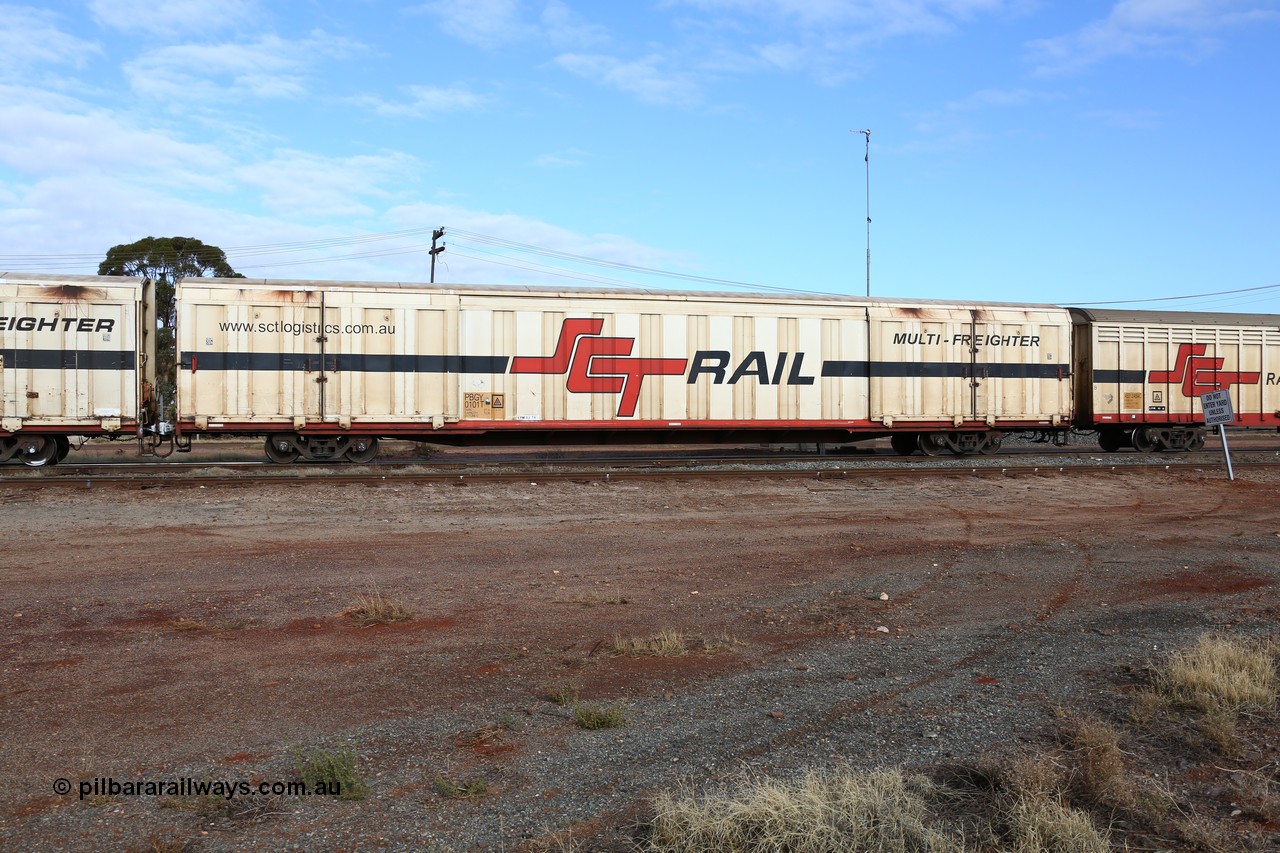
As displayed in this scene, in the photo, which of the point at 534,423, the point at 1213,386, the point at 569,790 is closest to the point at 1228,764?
the point at 569,790

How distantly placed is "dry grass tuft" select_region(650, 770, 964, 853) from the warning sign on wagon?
17.6m

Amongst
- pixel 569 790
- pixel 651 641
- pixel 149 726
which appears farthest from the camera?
pixel 651 641

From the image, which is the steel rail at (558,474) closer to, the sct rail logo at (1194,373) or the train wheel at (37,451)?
the train wheel at (37,451)

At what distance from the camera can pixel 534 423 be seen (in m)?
18.2

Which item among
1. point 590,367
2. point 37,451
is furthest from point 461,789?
point 37,451

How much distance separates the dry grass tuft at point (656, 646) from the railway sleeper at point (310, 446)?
12514 mm

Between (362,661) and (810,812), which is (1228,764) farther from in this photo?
(362,661)

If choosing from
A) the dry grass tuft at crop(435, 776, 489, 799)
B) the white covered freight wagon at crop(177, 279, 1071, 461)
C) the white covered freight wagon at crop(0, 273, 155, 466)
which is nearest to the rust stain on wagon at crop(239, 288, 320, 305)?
the white covered freight wagon at crop(177, 279, 1071, 461)

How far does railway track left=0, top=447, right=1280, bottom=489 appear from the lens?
15500 mm

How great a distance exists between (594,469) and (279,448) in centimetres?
652

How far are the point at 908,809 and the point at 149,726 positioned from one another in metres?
4.29

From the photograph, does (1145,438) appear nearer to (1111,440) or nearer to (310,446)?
(1111,440)

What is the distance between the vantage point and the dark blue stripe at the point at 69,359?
1609 cm

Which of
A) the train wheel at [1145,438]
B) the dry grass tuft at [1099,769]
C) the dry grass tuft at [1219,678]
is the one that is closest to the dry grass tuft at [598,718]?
the dry grass tuft at [1099,769]
